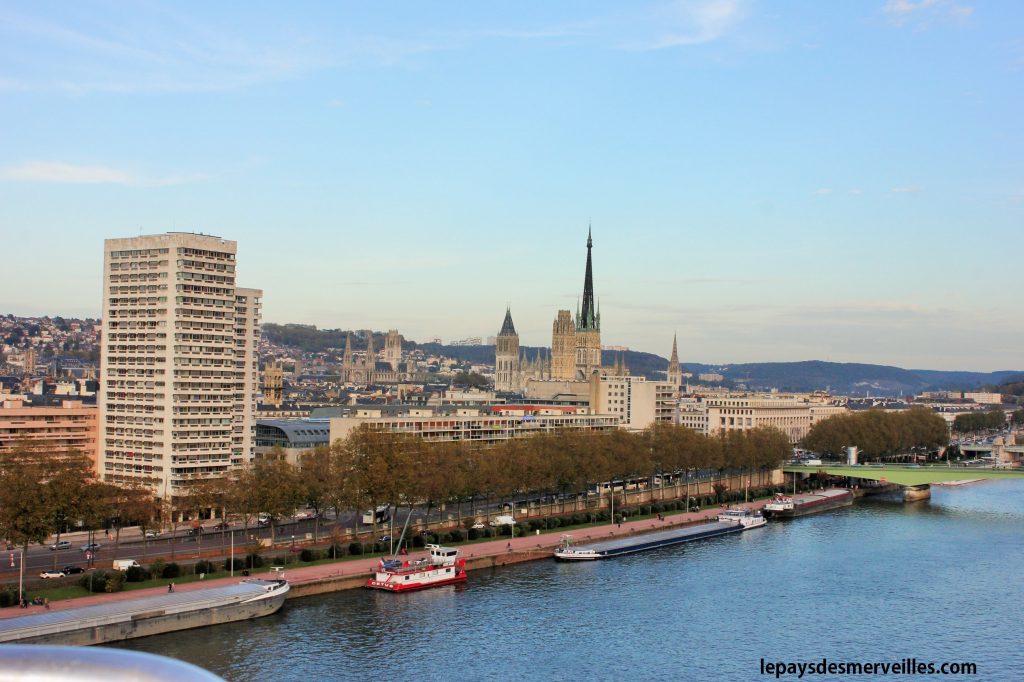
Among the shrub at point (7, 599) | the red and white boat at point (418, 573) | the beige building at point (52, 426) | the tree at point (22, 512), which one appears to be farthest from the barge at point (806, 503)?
the shrub at point (7, 599)

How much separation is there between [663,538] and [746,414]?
237 ft

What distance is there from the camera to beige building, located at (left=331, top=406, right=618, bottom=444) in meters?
75.5

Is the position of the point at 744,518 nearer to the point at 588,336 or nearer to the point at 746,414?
the point at 746,414

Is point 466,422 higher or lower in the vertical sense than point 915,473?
higher

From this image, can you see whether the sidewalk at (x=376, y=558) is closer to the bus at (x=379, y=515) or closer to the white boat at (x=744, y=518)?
the white boat at (x=744, y=518)

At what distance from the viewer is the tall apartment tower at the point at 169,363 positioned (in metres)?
63.2

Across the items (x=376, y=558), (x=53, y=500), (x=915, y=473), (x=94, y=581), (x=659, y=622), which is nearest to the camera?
(x=659, y=622)

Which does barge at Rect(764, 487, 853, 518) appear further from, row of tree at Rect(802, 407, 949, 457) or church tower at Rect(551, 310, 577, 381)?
church tower at Rect(551, 310, 577, 381)

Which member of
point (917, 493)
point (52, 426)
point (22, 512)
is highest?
point (52, 426)

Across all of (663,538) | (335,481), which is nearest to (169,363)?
(335,481)

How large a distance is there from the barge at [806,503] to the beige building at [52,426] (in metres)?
45.8

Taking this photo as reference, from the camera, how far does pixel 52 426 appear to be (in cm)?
6606

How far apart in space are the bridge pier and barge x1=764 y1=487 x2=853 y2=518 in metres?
4.40

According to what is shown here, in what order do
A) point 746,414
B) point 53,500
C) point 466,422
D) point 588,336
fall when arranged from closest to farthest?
point 53,500, point 466,422, point 746,414, point 588,336
